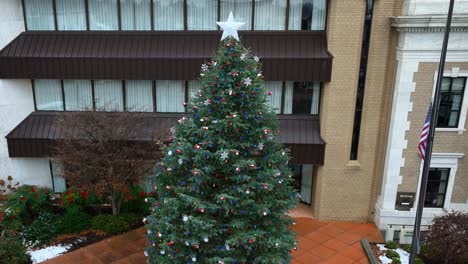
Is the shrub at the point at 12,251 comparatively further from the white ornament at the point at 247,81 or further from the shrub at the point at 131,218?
the white ornament at the point at 247,81

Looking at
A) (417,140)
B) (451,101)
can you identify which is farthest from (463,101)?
(417,140)

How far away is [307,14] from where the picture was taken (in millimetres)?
14430

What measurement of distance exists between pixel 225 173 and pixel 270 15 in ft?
23.9

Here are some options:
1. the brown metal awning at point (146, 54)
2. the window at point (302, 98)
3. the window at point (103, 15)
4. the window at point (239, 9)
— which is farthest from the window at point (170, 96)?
the window at point (302, 98)

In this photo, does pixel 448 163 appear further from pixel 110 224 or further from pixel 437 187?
pixel 110 224

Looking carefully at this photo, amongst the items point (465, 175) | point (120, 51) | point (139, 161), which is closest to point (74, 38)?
point (120, 51)

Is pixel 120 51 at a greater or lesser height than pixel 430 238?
greater

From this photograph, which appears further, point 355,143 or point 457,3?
point 355,143

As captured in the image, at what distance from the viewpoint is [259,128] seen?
935 centimetres

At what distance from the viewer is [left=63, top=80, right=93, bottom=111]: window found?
1523cm

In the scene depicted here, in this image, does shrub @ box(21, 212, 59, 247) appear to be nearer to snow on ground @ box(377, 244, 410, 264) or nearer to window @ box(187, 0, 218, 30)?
window @ box(187, 0, 218, 30)

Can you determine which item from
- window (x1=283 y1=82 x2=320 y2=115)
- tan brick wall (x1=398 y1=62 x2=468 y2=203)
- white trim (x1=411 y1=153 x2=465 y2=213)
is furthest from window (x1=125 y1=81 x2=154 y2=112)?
white trim (x1=411 y1=153 x2=465 y2=213)

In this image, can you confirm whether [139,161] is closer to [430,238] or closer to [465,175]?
[430,238]

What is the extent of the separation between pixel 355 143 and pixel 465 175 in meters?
3.89
